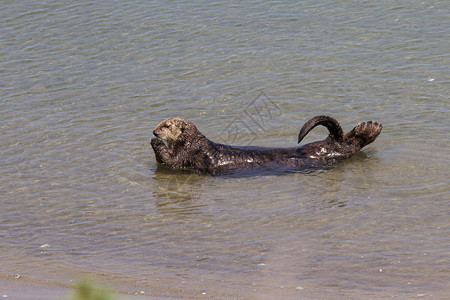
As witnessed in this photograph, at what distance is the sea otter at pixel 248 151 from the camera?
8.07 metres

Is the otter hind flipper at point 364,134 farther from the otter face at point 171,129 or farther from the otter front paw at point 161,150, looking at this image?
the otter front paw at point 161,150

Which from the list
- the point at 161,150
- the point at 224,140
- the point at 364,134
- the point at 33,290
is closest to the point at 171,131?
the point at 161,150

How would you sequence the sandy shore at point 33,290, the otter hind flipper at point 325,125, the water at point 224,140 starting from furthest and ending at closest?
the otter hind flipper at point 325,125 < the water at point 224,140 < the sandy shore at point 33,290

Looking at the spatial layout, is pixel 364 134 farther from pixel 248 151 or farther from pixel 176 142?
pixel 176 142

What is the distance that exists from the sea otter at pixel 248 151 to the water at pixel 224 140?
0.17 meters

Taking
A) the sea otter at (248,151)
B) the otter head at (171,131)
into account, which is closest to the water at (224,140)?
the sea otter at (248,151)

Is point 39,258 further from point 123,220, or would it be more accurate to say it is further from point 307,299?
point 307,299

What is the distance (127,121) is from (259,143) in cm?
215

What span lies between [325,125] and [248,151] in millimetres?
982

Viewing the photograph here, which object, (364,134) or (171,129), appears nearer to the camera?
(364,134)

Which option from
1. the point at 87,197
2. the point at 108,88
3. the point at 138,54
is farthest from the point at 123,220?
the point at 138,54

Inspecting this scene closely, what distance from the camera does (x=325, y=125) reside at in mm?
7949

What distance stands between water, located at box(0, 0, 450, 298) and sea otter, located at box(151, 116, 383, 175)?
17 cm

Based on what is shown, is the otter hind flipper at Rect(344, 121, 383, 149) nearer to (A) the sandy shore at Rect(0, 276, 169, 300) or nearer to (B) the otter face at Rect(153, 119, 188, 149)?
(B) the otter face at Rect(153, 119, 188, 149)
